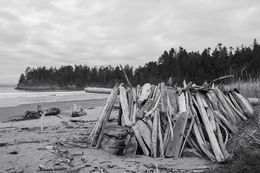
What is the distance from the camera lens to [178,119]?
5.96m

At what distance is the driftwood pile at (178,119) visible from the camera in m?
5.59

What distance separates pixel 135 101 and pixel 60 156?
8.65 ft

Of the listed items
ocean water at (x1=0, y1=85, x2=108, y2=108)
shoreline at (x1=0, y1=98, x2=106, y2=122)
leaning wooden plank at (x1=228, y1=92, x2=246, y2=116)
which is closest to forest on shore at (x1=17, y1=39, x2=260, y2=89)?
ocean water at (x1=0, y1=85, x2=108, y2=108)

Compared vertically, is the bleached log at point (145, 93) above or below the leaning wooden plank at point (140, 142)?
above

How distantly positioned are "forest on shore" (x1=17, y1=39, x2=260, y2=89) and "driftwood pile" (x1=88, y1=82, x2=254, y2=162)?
38.9m

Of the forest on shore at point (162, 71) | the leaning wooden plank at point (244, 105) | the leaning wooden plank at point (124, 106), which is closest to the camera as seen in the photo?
the leaning wooden plank at point (124, 106)

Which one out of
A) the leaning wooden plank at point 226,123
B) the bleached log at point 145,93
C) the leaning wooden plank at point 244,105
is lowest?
the leaning wooden plank at point 226,123

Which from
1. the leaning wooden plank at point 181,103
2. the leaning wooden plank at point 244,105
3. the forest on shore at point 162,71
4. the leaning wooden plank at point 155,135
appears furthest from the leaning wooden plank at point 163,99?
the forest on shore at point 162,71

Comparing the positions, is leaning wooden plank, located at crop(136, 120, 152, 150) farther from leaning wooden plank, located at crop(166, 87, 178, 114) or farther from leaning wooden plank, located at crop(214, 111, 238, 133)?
leaning wooden plank, located at crop(214, 111, 238, 133)

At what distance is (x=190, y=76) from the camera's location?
217 ft

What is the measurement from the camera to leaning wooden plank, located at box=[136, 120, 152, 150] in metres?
5.76

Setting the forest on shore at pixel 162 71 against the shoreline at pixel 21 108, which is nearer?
the shoreline at pixel 21 108

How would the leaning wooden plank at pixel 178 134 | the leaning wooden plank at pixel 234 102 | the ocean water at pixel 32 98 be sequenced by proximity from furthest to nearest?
the ocean water at pixel 32 98, the leaning wooden plank at pixel 234 102, the leaning wooden plank at pixel 178 134

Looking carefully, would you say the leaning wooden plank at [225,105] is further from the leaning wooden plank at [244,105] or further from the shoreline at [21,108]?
the shoreline at [21,108]
